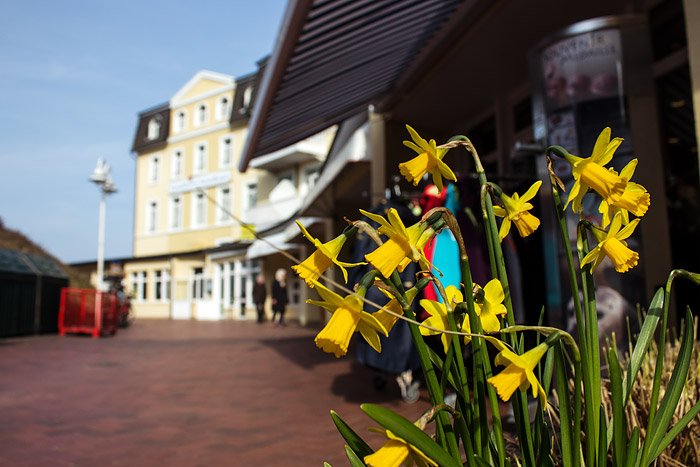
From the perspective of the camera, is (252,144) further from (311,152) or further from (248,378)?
(311,152)

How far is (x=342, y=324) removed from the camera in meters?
0.70

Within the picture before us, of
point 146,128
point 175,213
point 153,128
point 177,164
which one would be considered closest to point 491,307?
point 175,213

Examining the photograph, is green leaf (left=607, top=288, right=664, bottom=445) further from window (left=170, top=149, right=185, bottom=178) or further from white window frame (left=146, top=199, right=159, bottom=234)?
white window frame (left=146, top=199, right=159, bottom=234)

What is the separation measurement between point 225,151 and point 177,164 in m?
3.91

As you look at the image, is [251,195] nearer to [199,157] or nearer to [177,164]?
[199,157]

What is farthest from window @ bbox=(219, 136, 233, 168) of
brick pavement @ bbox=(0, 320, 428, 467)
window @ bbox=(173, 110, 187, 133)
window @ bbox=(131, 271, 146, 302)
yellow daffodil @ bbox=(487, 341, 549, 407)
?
yellow daffodil @ bbox=(487, 341, 549, 407)

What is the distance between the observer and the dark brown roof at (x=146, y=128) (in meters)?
30.2

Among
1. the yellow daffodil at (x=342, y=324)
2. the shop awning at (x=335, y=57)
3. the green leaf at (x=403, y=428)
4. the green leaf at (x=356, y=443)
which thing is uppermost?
the shop awning at (x=335, y=57)

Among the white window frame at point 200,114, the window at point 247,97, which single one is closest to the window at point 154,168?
the white window frame at point 200,114

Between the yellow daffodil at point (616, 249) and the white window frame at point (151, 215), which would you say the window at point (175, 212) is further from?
the yellow daffodil at point (616, 249)

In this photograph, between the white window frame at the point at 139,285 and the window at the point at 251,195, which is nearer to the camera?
the window at the point at 251,195

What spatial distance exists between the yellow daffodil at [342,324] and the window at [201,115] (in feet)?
96.7

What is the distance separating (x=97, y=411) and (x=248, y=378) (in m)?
1.85

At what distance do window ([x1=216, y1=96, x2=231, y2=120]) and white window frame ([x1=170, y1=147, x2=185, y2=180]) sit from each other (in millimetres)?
3127
